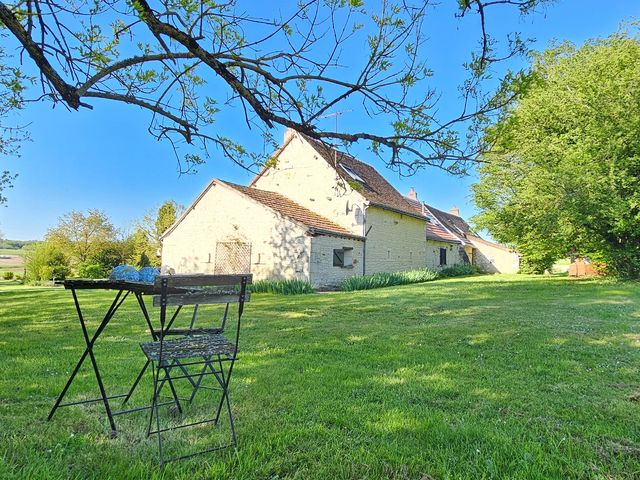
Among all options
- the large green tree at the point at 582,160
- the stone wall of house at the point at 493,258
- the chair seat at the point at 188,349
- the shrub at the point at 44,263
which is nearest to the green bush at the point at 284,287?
the large green tree at the point at 582,160

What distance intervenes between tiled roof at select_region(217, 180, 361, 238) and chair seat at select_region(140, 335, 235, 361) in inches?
Answer: 571

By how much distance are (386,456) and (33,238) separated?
37.8 meters

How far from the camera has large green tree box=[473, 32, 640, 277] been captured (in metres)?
16.2

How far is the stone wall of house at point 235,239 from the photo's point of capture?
714 inches

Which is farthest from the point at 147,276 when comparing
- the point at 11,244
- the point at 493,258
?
the point at 11,244

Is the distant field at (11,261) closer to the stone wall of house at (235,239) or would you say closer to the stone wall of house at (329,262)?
the stone wall of house at (235,239)

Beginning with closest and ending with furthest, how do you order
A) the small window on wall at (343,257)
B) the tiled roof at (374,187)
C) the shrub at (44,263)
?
1. the small window on wall at (343,257)
2. the tiled roof at (374,187)
3. the shrub at (44,263)

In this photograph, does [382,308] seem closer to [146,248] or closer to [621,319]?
[621,319]

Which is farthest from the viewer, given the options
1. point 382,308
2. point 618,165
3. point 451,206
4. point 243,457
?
point 451,206

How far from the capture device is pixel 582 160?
16406mm

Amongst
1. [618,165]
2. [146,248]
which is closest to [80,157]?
[146,248]

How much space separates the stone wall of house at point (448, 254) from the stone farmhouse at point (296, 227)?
14.4 ft

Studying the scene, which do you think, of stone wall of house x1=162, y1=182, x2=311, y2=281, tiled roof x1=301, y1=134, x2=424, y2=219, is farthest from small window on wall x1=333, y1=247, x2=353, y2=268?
tiled roof x1=301, y1=134, x2=424, y2=219

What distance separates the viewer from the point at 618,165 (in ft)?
54.4
